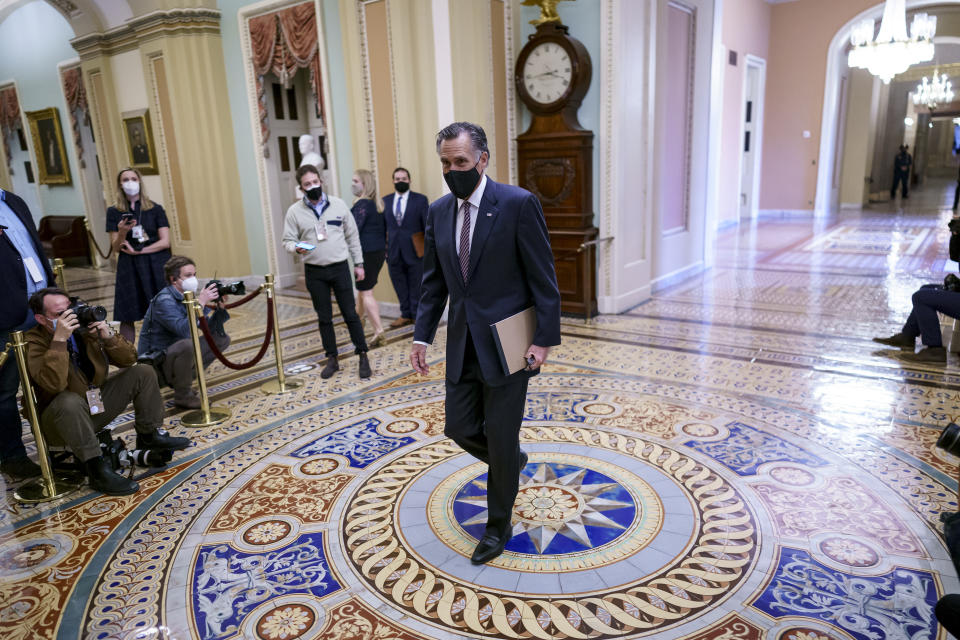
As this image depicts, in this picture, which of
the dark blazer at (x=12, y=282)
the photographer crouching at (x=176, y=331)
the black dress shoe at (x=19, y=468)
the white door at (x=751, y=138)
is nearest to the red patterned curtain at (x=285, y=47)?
the photographer crouching at (x=176, y=331)

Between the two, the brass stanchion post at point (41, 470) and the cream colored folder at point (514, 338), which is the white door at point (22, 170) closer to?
the brass stanchion post at point (41, 470)

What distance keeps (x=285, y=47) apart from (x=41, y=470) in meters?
5.88

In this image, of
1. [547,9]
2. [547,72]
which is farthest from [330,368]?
[547,9]

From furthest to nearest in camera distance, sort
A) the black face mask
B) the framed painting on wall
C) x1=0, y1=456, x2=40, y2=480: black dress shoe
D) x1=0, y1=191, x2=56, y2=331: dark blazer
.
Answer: the framed painting on wall, x1=0, y1=456, x2=40, y2=480: black dress shoe, x1=0, y1=191, x2=56, y2=331: dark blazer, the black face mask

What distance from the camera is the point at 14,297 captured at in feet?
11.1

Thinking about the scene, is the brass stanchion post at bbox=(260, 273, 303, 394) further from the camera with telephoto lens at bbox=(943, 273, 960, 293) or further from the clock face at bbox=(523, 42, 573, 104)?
the camera with telephoto lens at bbox=(943, 273, 960, 293)

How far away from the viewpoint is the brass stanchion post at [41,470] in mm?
3115

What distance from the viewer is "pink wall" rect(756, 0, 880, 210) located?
44.9 feet

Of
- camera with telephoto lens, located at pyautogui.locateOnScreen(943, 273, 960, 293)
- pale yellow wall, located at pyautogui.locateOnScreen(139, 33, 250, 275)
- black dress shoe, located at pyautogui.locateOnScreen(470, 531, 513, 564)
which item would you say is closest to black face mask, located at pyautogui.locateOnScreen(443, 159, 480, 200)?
black dress shoe, located at pyautogui.locateOnScreen(470, 531, 513, 564)

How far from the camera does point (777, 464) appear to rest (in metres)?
3.32

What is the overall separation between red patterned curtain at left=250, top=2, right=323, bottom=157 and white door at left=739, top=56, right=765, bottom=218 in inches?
389

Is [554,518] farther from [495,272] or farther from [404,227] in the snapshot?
[404,227]

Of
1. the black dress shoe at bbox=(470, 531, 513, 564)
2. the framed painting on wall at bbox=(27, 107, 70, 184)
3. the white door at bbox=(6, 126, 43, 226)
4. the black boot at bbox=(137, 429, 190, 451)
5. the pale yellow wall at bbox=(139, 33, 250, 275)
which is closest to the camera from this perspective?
the black dress shoe at bbox=(470, 531, 513, 564)

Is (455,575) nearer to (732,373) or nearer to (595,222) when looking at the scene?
(732,373)
